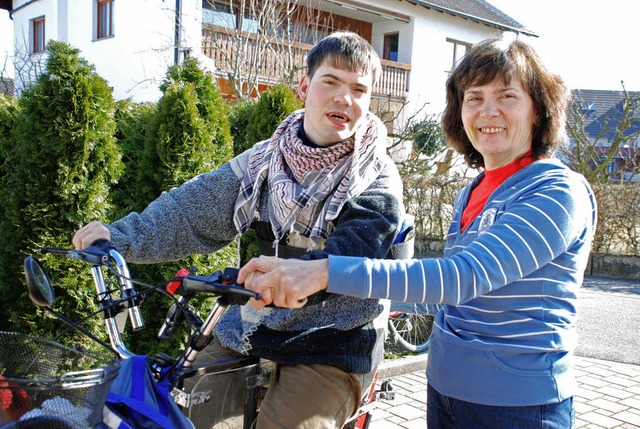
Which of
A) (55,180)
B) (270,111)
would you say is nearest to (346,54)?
(55,180)

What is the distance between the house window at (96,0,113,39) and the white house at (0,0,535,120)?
0.10ft

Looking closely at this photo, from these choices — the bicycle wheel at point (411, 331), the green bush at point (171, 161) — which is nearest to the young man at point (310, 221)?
the green bush at point (171, 161)

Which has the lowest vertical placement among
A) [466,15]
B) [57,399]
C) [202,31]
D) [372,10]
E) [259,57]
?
[57,399]

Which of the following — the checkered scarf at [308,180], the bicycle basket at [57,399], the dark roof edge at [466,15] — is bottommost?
the bicycle basket at [57,399]

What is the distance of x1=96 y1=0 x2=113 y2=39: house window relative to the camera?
19703 millimetres

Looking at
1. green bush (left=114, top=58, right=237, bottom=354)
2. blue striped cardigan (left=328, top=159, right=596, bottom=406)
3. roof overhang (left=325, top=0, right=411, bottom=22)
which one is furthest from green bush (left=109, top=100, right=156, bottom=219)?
roof overhang (left=325, top=0, right=411, bottom=22)

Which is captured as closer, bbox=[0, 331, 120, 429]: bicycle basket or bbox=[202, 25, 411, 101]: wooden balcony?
bbox=[0, 331, 120, 429]: bicycle basket

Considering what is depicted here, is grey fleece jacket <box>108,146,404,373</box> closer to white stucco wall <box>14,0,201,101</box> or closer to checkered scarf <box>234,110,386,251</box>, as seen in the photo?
checkered scarf <box>234,110,386,251</box>

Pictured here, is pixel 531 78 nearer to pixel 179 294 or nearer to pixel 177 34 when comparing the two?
pixel 179 294

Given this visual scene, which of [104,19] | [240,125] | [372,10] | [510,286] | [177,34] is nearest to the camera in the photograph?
[510,286]

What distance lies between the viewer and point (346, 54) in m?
2.51

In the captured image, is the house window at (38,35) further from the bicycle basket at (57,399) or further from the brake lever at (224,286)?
the bicycle basket at (57,399)

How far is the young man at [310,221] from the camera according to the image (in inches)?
90.1

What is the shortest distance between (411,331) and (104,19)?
17117mm
